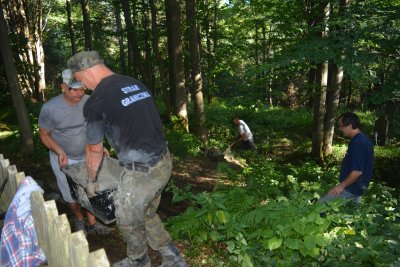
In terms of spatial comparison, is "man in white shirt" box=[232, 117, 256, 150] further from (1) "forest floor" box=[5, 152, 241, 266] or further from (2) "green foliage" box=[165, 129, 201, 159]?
(2) "green foliage" box=[165, 129, 201, 159]

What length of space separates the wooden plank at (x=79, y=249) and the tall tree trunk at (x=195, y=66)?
1167 cm

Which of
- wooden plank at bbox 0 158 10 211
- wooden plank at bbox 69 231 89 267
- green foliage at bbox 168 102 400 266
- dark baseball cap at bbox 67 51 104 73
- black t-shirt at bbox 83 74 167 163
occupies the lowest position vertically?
green foliage at bbox 168 102 400 266

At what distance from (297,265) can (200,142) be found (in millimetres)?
10674

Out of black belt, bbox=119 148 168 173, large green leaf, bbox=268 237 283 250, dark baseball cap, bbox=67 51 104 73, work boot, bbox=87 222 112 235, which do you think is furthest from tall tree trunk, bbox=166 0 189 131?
large green leaf, bbox=268 237 283 250

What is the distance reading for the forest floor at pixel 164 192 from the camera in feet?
14.6

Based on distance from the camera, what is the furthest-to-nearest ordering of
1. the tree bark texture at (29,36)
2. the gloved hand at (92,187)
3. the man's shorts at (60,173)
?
the tree bark texture at (29,36)
the man's shorts at (60,173)
the gloved hand at (92,187)

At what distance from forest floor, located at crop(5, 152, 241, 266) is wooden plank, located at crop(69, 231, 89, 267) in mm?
1989

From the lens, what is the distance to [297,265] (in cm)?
329

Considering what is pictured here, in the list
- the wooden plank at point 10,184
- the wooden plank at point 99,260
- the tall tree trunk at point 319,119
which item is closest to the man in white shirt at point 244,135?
the tall tree trunk at point 319,119

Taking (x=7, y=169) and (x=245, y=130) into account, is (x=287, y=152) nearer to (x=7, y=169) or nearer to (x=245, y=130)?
(x=245, y=130)

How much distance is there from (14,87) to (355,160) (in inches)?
351

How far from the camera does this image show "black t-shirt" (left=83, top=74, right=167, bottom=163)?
119 inches

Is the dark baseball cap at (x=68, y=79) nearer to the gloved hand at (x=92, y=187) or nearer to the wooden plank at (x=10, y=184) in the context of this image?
the wooden plank at (x=10, y=184)

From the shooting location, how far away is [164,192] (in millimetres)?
8320
